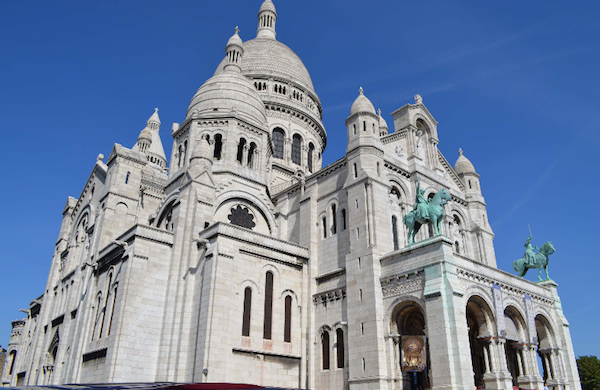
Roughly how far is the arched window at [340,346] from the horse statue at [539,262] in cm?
1372

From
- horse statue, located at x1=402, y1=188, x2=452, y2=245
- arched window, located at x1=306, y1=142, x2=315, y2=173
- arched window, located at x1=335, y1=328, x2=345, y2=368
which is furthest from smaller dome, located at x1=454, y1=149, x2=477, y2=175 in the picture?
arched window, located at x1=335, y1=328, x2=345, y2=368

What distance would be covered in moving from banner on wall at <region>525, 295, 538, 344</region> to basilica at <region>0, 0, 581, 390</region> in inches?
4.9

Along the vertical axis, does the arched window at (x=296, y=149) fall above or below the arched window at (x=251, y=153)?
above

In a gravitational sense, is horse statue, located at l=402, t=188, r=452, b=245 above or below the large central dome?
below

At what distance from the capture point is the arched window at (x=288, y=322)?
3092 cm

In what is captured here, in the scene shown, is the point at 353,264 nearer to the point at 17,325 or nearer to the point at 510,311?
the point at 510,311

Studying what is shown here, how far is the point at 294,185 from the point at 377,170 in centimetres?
825

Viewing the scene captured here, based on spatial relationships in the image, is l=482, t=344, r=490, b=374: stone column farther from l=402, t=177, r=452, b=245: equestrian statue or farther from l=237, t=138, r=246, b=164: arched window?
l=237, t=138, r=246, b=164: arched window

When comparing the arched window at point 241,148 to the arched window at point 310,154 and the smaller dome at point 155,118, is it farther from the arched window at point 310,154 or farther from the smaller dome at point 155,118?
the smaller dome at point 155,118

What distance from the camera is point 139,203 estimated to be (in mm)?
40312

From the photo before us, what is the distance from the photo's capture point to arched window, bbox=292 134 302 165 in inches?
2019

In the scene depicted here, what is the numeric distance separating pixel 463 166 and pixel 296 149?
17.8 metres

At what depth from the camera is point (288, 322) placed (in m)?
31.5

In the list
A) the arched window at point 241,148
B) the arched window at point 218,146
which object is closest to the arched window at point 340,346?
the arched window at point 241,148
